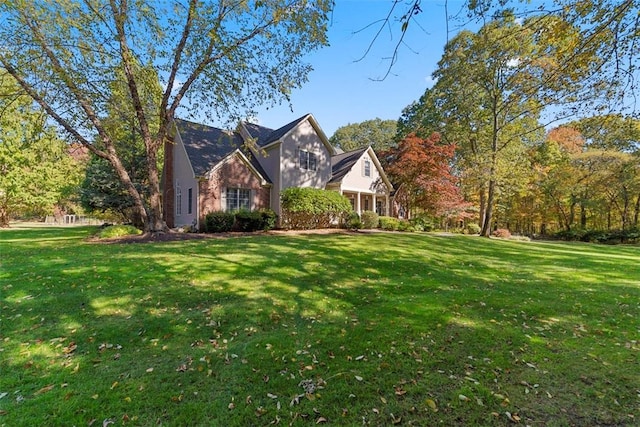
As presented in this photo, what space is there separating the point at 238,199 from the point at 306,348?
1517 cm

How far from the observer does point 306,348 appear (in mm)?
3721

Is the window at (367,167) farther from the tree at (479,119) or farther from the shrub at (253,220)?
the shrub at (253,220)

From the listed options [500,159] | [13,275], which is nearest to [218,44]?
[13,275]

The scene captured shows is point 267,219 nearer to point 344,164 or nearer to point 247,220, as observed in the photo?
point 247,220

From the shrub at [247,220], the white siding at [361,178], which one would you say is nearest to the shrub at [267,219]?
the shrub at [247,220]

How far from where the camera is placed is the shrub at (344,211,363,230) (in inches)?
762

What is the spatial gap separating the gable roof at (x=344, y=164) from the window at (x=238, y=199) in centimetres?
628

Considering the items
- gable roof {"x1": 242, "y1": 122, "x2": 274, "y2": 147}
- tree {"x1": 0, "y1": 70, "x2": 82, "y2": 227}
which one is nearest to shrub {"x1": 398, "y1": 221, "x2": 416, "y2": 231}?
gable roof {"x1": 242, "y1": 122, "x2": 274, "y2": 147}

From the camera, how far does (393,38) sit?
3.19 meters

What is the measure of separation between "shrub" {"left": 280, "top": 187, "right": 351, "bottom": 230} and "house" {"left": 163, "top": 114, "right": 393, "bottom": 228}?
1274mm

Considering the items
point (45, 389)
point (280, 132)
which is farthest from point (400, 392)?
point (280, 132)

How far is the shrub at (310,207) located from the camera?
1745 cm

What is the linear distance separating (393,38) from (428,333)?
3.78m

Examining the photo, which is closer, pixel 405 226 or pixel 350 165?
pixel 405 226
